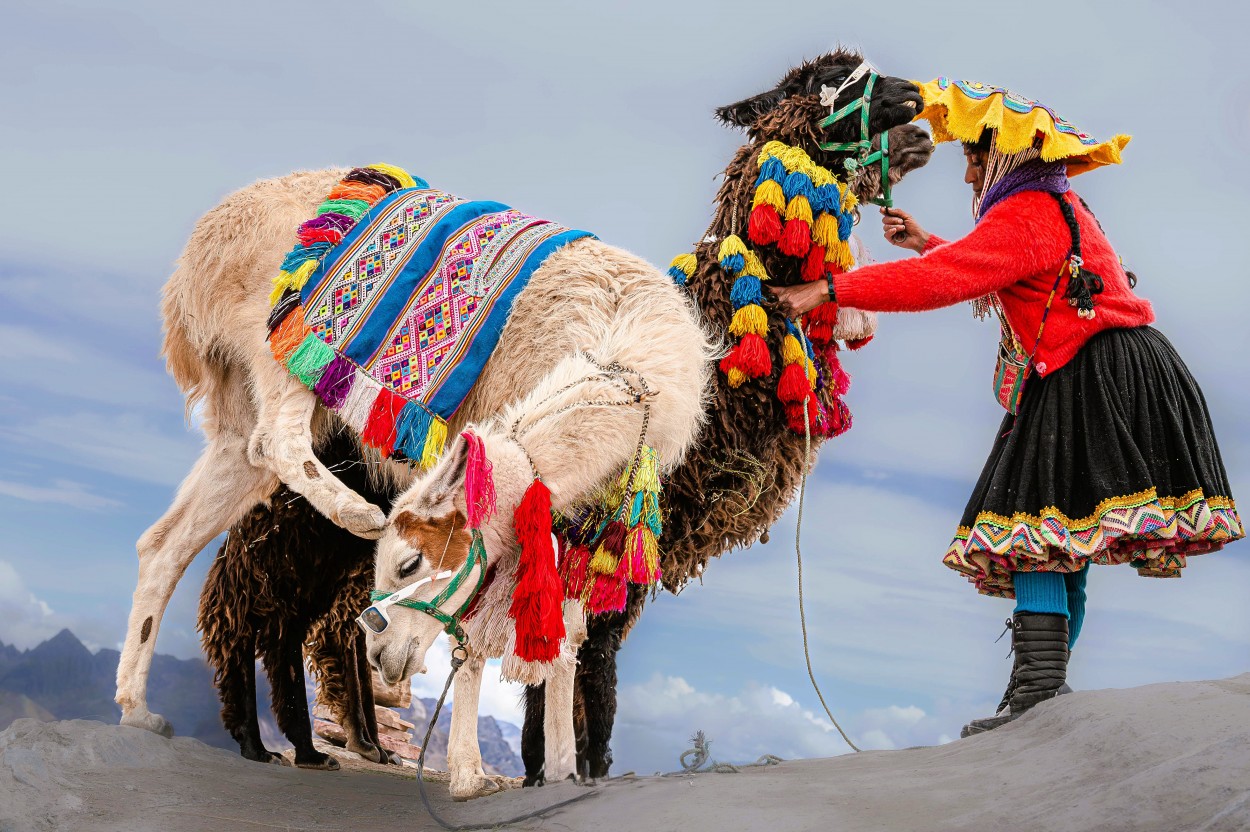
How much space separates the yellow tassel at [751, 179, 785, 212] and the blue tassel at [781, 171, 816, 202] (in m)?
0.03

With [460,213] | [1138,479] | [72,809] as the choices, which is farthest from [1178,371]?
[72,809]

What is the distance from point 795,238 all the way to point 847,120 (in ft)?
1.99

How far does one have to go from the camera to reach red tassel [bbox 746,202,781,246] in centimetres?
449

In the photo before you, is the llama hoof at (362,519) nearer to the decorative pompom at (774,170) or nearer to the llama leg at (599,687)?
the llama leg at (599,687)

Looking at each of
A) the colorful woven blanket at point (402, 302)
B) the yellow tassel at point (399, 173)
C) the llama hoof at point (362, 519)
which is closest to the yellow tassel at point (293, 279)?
the colorful woven blanket at point (402, 302)

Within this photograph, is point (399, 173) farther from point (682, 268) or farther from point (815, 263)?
point (815, 263)

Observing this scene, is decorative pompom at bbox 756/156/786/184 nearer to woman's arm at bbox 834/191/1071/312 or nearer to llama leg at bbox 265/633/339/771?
woman's arm at bbox 834/191/1071/312

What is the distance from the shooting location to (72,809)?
353cm

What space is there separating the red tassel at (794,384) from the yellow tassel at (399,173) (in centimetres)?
183

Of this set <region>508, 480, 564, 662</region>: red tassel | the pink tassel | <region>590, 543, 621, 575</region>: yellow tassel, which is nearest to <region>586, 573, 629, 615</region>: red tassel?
<region>590, 543, 621, 575</region>: yellow tassel

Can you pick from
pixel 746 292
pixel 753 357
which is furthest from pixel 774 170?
pixel 753 357

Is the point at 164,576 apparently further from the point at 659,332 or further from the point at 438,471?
the point at 659,332

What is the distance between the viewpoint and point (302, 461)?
14.5 ft

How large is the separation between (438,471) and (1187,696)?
205 centimetres
